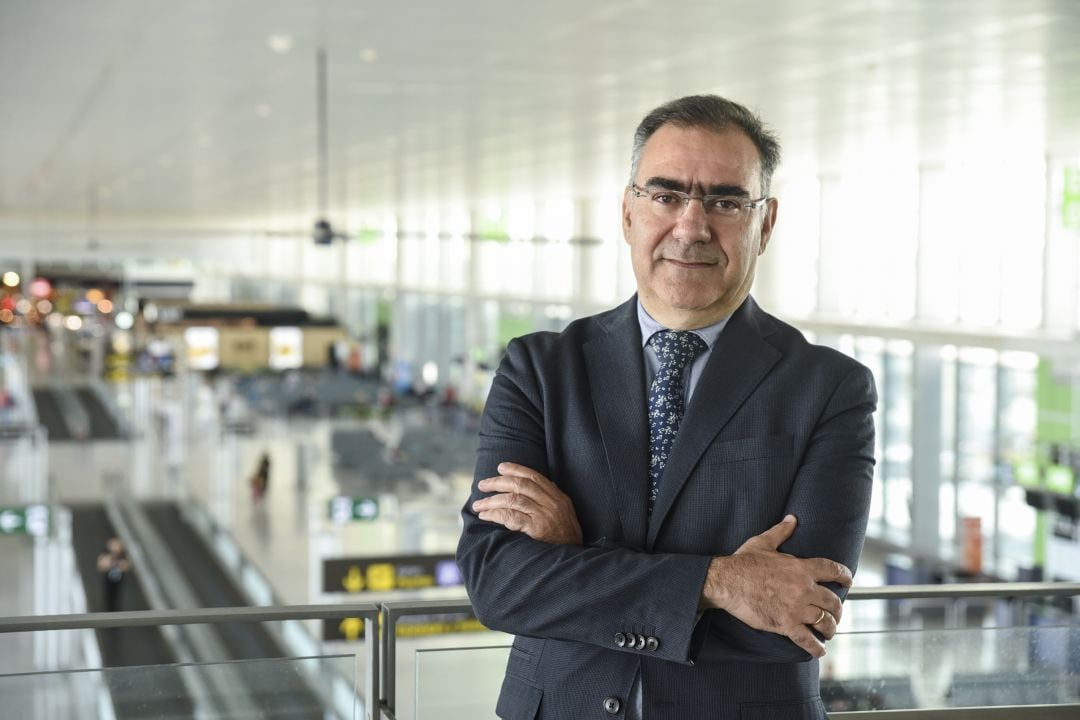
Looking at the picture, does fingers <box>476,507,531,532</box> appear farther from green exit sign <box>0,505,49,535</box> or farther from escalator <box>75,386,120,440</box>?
escalator <box>75,386,120,440</box>

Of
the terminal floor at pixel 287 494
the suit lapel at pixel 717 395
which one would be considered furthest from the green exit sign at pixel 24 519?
the suit lapel at pixel 717 395

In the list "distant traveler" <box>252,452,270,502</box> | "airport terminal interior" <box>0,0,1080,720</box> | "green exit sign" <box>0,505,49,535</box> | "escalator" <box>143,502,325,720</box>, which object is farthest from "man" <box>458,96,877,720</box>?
"distant traveler" <box>252,452,270,502</box>

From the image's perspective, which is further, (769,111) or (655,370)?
(769,111)

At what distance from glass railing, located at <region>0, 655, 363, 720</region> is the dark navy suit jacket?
0.92m

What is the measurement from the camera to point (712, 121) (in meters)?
2.24

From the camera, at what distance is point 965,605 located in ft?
52.5

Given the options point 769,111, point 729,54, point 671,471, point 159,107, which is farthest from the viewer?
point 159,107

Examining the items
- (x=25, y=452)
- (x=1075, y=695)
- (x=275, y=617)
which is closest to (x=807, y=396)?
(x=275, y=617)

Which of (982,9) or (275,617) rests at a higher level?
(982,9)

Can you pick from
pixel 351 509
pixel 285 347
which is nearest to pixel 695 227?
pixel 351 509

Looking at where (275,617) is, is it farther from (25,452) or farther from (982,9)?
(25,452)

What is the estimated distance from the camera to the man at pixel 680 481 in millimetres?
2107

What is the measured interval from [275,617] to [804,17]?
19.0ft

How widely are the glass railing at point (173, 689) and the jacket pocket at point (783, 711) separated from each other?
47.9 inches
